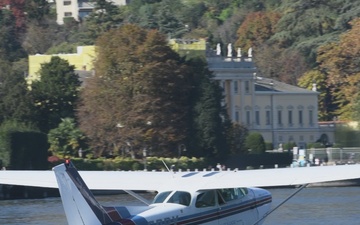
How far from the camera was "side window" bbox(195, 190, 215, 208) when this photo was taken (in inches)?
1232

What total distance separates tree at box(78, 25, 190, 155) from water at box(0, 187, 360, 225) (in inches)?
655

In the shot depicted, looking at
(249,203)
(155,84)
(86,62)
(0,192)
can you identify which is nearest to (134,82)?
(155,84)

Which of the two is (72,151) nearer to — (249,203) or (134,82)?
(134,82)

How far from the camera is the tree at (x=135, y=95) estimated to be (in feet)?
268

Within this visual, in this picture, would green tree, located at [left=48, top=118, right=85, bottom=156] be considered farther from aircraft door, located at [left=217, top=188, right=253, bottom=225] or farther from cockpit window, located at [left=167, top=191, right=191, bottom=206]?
cockpit window, located at [left=167, top=191, right=191, bottom=206]

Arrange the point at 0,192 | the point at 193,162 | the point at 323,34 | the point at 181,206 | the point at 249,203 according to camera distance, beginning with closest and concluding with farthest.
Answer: the point at 181,206, the point at 249,203, the point at 0,192, the point at 193,162, the point at 323,34

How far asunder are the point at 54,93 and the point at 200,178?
186 feet

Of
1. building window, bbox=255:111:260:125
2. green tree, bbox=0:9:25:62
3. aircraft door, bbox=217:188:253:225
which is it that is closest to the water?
aircraft door, bbox=217:188:253:225

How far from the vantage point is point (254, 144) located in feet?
315

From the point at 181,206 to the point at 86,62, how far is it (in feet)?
271

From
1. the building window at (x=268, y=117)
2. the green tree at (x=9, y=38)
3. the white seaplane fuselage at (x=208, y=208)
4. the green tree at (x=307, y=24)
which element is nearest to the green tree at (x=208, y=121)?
the building window at (x=268, y=117)

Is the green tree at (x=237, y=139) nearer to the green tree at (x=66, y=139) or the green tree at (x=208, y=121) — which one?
the green tree at (x=208, y=121)

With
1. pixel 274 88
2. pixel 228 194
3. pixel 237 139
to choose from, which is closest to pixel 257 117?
pixel 274 88

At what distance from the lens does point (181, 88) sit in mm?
84750
